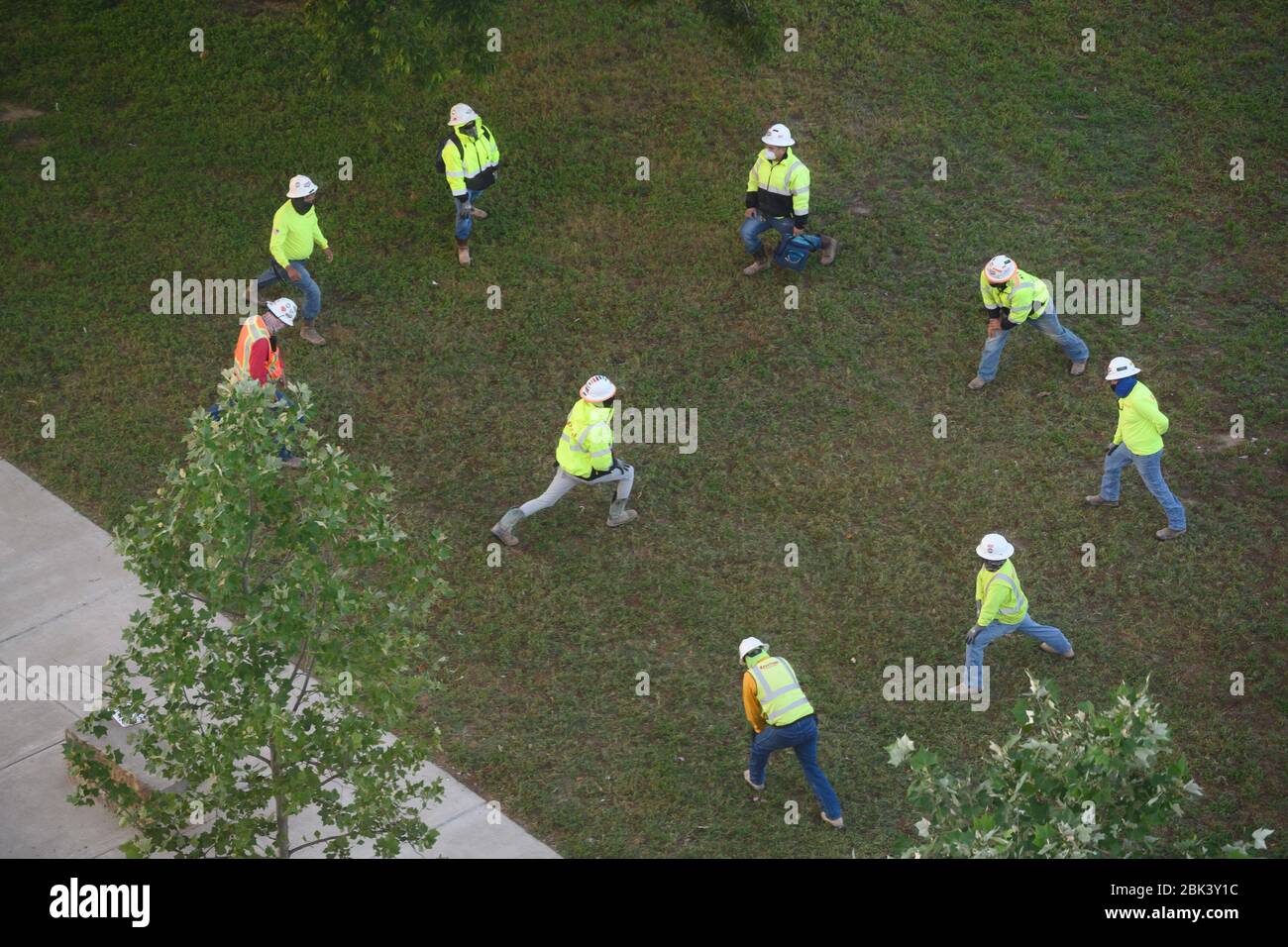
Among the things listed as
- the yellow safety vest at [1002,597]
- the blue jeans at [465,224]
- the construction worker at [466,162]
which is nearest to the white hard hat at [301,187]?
the construction worker at [466,162]

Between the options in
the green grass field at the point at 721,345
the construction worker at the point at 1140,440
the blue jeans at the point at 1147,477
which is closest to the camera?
the green grass field at the point at 721,345

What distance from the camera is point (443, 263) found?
55.8 feet

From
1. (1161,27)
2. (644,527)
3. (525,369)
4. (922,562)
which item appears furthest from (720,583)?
(1161,27)

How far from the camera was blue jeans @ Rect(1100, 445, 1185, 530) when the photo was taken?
512 inches

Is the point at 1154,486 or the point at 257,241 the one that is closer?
the point at 1154,486

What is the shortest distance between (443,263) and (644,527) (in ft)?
17.0

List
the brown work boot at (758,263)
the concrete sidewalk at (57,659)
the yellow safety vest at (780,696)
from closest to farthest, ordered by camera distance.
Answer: the yellow safety vest at (780,696), the concrete sidewalk at (57,659), the brown work boot at (758,263)

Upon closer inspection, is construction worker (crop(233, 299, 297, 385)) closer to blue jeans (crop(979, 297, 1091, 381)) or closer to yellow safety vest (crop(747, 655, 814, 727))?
yellow safety vest (crop(747, 655, 814, 727))

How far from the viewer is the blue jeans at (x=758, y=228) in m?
16.4

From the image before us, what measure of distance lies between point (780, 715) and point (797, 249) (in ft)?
24.5

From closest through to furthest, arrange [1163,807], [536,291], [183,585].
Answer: [1163,807]
[183,585]
[536,291]

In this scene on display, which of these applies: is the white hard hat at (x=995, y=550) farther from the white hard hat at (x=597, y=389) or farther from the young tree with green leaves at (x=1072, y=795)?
the young tree with green leaves at (x=1072, y=795)

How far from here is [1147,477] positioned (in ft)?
42.8

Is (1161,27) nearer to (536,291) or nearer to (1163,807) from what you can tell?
(536,291)
